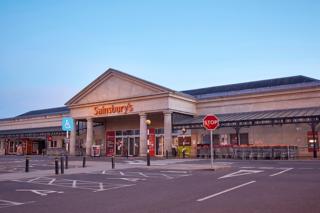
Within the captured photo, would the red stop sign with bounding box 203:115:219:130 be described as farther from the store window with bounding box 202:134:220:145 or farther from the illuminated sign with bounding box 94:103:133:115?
the illuminated sign with bounding box 94:103:133:115

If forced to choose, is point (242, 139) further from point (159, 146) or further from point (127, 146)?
point (127, 146)

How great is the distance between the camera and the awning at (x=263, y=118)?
31695 mm

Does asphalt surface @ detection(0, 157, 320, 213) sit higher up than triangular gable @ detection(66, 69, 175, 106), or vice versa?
triangular gable @ detection(66, 69, 175, 106)

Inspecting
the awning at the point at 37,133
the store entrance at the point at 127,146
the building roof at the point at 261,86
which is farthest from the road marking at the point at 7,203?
the awning at the point at 37,133

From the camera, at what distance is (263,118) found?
33.5 m

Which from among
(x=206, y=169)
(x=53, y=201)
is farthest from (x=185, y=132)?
(x=53, y=201)

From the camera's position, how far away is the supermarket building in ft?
116

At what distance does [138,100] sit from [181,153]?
8.52 meters

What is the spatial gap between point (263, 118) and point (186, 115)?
1156 cm

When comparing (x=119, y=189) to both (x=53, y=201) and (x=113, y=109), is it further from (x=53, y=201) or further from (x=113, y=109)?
(x=113, y=109)

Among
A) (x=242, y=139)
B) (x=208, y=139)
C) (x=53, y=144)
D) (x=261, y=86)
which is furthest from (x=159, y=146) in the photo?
(x=53, y=144)

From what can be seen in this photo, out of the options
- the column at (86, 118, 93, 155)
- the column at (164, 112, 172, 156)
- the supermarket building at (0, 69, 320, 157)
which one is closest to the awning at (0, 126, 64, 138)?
the supermarket building at (0, 69, 320, 157)

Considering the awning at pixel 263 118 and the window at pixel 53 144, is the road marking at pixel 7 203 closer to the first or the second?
the awning at pixel 263 118

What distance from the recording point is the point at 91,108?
156ft
